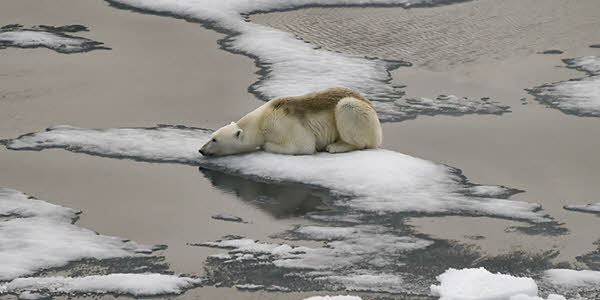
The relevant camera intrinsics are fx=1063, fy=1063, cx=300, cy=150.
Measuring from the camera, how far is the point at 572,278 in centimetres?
809

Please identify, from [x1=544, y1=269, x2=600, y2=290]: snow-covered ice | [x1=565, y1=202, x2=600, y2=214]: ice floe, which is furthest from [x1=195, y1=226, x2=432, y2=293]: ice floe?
[x1=565, y1=202, x2=600, y2=214]: ice floe

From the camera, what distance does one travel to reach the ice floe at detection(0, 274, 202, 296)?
7648mm

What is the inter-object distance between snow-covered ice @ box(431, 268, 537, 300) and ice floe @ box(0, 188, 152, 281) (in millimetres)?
2430

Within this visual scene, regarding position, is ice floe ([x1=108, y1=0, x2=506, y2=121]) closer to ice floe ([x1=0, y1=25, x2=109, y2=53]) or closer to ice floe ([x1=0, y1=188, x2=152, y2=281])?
ice floe ([x1=0, y1=25, x2=109, y2=53])

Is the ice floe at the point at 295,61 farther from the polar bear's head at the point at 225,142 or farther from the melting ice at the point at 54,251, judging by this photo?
the melting ice at the point at 54,251

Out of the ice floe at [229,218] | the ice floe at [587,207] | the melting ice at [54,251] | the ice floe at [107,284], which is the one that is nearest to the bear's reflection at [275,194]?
the ice floe at [229,218]

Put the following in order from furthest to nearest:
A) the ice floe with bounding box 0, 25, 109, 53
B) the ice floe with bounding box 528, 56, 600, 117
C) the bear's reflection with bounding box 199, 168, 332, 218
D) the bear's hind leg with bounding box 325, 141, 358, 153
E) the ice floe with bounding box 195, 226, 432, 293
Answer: the ice floe with bounding box 0, 25, 109, 53
the ice floe with bounding box 528, 56, 600, 117
the bear's hind leg with bounding box 325, 141, 358, 153
the bear's reflection with bounding box 199, 168, 332, 218
the ice floe with bounding box 195, 226, 432, 293

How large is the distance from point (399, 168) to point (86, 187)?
302 centimetres

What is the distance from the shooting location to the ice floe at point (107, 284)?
25.1 ft

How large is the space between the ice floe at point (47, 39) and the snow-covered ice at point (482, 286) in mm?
Result: 9058

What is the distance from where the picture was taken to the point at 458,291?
25.1ft

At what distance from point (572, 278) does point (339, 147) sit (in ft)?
11.0

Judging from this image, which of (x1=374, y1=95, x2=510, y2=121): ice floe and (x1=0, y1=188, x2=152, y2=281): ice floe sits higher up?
(x1=374, y1=95, x2=510, y2=121): ice floe

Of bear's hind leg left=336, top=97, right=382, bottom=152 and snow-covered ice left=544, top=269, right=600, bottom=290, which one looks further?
bear's hind leg left=336, top=97, right=382, bottom=152
